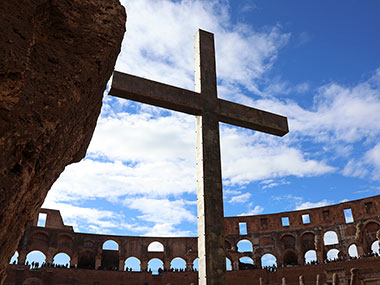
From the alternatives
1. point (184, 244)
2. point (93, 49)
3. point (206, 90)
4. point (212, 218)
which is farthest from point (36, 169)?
point (184, 244)

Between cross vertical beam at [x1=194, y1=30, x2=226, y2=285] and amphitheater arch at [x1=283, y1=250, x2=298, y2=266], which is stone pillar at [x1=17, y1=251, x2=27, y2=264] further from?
cross vertical beam at [x1=194, y1=30, x2=226, y2=285]

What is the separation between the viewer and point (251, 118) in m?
7.06

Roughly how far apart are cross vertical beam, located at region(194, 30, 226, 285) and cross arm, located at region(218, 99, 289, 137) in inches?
8.3

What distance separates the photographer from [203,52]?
6.88 metres

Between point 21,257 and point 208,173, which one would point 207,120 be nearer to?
point 208,173

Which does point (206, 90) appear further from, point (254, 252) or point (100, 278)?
point (254, 252)

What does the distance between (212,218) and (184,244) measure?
3539 cm

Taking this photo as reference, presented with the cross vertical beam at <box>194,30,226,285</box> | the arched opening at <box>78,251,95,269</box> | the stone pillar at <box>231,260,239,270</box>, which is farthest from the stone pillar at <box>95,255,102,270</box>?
the cross vertical beam at <box>194,30,226,285</box>

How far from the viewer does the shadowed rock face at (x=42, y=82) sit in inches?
79.7

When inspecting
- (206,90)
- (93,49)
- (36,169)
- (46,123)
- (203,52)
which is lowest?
(36,169)

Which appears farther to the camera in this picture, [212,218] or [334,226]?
[334,226]

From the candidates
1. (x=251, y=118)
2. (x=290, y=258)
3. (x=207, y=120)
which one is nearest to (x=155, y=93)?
(x=207, y=120)

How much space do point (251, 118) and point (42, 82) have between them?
17.2 ft

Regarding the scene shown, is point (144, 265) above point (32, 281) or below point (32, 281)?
above
